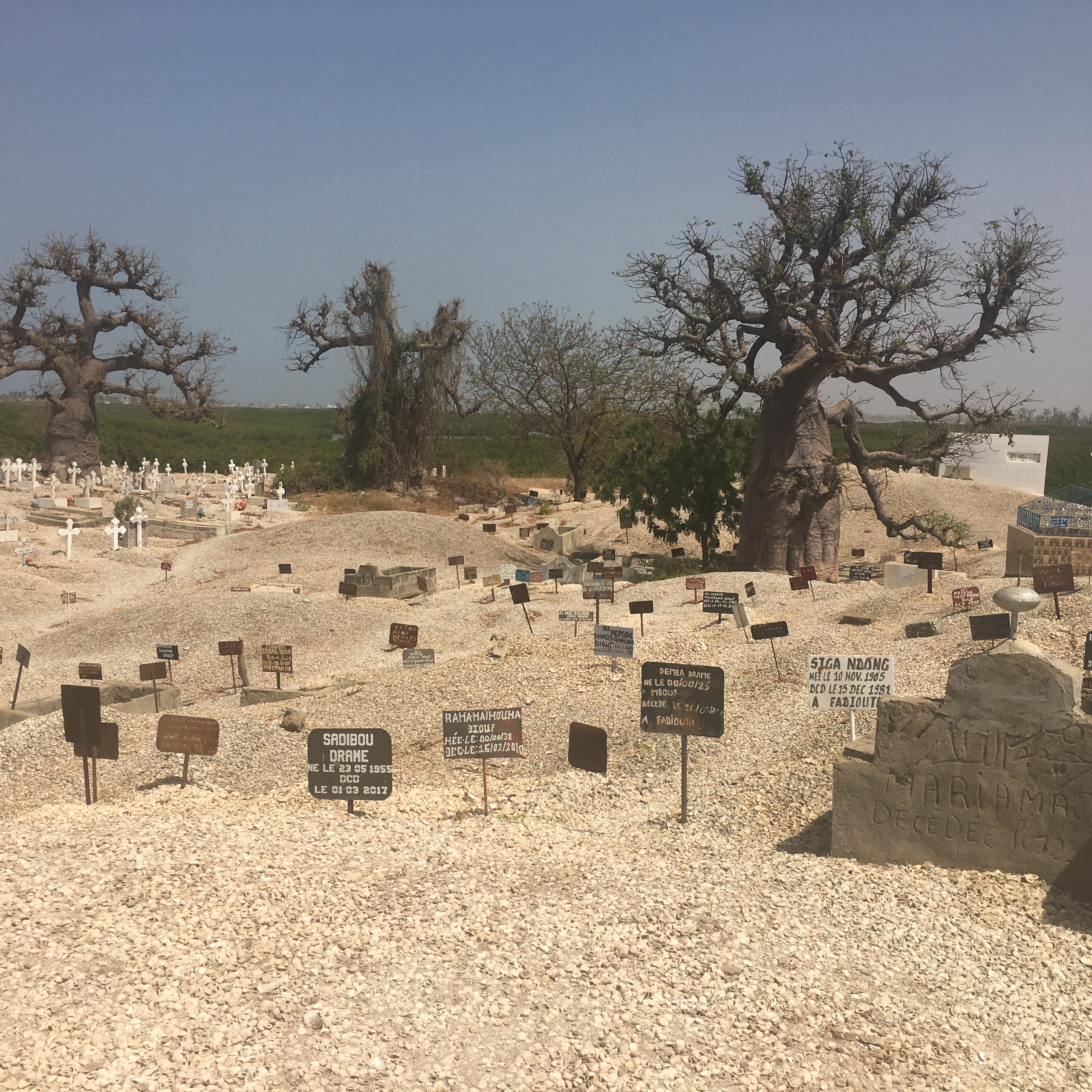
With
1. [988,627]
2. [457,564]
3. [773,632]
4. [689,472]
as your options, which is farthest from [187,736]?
[689,472]

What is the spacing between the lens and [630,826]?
828 centimetres

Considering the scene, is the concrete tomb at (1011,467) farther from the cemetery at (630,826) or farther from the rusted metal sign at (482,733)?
the rusted metal sign at (482,733)

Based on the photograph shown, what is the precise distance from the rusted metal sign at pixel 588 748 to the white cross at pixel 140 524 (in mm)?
24094

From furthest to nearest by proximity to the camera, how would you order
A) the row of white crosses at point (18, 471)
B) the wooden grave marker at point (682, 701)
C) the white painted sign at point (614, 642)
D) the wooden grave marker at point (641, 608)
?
1. the row of white crosses at point (18, 471)
2. the wooden grave marker at point (641, 608)
3. the white painted sign at point (614, 642)
4. the wooden grave marker at point (682, 701)

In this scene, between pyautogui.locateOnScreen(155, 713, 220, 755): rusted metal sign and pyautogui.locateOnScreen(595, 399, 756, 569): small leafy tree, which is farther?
pyautogui.locateOnScreen(595, 399, 756, 569): small leafy tree

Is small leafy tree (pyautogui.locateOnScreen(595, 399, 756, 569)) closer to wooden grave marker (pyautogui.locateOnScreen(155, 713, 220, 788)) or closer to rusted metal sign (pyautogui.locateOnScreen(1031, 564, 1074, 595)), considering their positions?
rusted metal sign (pyautogui.locateOnScreen(1031, 564, 1074, 595))

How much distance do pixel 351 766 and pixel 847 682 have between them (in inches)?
176

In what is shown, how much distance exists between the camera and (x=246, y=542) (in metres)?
28.8

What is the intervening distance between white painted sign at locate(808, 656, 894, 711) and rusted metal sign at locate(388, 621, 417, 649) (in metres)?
8.00

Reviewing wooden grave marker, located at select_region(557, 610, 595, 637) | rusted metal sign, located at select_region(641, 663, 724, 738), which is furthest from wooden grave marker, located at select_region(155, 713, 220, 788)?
wooden grave marker, located at select_region(557, 610, 595, 637)

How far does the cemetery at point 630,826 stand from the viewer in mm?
5098

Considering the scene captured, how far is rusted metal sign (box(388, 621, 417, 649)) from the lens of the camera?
50.3ft

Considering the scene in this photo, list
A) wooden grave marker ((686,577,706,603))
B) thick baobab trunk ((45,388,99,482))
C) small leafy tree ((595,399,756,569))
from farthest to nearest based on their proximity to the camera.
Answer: thick baobab trunk ((45,388,99,482))
small leafy tree ((595,399,756,569))
wooden grave marker ((686,577,706,603))

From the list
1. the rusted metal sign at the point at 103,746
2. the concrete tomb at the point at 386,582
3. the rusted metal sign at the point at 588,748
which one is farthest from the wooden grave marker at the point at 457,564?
the rusted metal sign at the point at 103,746
